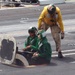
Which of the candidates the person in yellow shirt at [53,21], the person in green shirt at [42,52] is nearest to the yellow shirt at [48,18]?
the person in yellow shirt at [53,21]

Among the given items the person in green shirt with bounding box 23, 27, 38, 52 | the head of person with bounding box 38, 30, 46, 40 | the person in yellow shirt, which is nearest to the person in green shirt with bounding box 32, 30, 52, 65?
the head of person with bounding box 38, 30, 46, 40

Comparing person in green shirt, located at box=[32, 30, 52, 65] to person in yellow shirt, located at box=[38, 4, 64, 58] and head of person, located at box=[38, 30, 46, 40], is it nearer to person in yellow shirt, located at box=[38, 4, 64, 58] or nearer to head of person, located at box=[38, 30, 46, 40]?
head of person, located at box=[38, 30, 46, 40]

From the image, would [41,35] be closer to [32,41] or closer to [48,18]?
[32,41]

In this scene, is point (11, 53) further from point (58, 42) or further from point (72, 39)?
point (72, 39)

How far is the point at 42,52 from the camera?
11648 mm

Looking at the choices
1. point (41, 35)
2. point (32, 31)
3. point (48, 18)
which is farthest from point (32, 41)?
point (48, 18)

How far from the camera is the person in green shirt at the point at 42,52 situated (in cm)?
1156

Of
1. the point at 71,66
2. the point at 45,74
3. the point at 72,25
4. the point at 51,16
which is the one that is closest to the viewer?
the point at 45,74

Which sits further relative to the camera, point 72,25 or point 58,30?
point 72,25

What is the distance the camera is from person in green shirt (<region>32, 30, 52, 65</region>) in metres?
11.6

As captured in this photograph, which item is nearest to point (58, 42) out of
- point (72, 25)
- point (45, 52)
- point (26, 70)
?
point (45, 52)

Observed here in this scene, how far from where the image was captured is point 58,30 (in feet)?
43.1

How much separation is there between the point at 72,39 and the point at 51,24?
13.9 feet

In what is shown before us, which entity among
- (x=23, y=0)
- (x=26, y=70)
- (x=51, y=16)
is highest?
(x=51, y=16)
